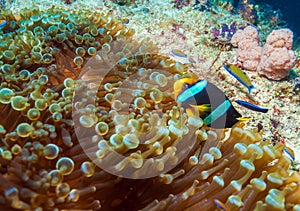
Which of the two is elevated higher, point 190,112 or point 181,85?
point 181,85

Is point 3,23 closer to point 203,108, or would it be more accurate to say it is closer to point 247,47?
point 203,108

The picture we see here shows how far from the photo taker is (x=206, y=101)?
77.0 inches

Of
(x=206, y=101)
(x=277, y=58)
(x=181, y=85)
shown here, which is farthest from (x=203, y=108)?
(x=277, y=58)

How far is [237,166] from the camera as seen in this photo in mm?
1697

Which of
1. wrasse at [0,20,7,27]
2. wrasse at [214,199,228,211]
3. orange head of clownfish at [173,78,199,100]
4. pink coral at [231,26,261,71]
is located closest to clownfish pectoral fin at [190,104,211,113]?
orange head of clownfish at [173,78,199,100]

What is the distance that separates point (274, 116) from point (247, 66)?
32.4 inches

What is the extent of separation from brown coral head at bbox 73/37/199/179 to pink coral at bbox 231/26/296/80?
1.74 metres

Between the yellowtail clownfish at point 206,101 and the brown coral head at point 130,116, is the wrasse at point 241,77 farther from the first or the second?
the yellowtail clownfish at point 206,101

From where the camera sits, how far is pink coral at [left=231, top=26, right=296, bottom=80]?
3650 millimetres

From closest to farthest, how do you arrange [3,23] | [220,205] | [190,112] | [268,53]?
1. [220,205]
2. [190,112]
3. [3,23]
4. [268,53]

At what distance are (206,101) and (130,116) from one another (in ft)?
1.79

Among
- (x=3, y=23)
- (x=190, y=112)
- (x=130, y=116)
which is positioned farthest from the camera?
(x=3, y=23)

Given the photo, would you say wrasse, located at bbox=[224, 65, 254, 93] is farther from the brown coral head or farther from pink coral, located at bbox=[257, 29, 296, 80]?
the brown coral head

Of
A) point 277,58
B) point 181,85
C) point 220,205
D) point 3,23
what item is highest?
point 3,23
